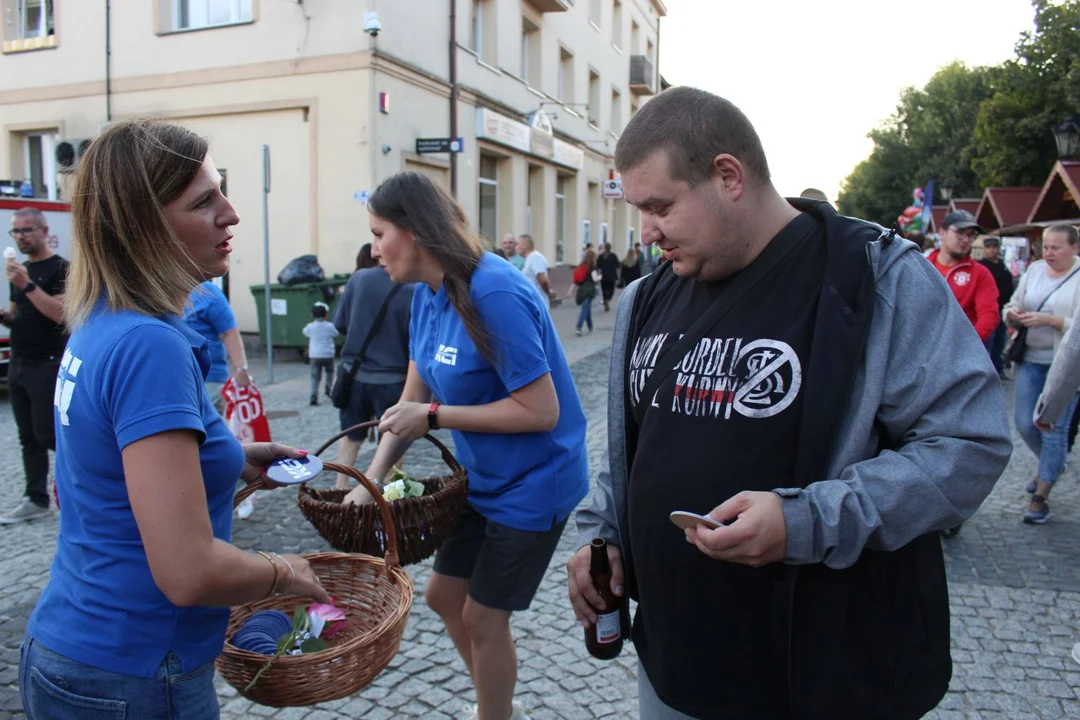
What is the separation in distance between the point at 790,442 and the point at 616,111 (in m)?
31.0

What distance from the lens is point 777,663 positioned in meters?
1.60

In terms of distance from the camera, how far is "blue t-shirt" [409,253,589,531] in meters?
2.53

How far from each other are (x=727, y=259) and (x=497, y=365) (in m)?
1.02

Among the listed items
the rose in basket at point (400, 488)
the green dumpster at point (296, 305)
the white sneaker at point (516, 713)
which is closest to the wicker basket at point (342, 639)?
the rose in basket at point (400, 488)

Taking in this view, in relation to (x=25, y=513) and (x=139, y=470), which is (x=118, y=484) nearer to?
(x=139, y=470)

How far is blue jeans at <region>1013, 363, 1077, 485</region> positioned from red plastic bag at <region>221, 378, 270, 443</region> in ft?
16.6

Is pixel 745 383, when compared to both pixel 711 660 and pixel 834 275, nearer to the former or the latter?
pixel 834 275

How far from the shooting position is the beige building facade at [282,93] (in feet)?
46.5

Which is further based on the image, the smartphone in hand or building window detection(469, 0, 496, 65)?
building window detection(469, 0, 496, 65)

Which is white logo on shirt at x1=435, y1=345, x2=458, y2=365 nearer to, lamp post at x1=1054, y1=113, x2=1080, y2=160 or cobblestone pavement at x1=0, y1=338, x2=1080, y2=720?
cobblestone pavement at x1=0, y1=338, x2=1080, y2=720

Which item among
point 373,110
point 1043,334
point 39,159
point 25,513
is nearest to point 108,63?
point 39,159

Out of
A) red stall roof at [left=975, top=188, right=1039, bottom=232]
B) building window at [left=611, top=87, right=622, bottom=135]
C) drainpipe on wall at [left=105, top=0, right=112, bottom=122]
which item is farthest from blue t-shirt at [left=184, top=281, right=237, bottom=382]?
building window at [left=611, top=87, right=622, bottom=135]

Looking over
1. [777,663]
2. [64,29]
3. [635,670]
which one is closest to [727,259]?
[777,663]

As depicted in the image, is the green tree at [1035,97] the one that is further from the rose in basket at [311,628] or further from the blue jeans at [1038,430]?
the rose in basket at [311,628]
